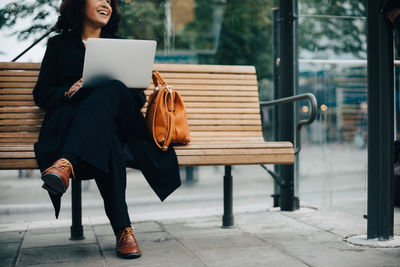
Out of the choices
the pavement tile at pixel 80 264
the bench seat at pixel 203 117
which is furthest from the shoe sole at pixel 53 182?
the pavement tile at pixel 80 264

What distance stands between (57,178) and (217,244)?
114 cm

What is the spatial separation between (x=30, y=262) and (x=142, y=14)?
2.70 m

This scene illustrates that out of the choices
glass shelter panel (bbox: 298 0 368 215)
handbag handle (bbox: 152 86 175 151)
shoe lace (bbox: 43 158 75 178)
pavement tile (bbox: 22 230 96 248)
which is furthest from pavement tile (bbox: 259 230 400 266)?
glass shelter panel (bbox: 298 0 368 215)

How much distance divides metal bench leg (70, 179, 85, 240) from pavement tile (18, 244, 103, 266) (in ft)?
0.59

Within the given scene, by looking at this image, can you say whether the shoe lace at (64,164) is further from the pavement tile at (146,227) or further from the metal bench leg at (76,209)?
the pavement tile at (146,227)

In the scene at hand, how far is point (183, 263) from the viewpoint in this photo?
2678 mm

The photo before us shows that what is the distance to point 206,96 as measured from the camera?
374 cm

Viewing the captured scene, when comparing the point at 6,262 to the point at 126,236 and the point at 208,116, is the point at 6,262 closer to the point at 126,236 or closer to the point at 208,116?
the point at 126,236

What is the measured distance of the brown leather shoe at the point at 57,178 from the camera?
2373 millimetres

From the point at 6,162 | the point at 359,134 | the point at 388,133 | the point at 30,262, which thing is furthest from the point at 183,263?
the point at 359,134

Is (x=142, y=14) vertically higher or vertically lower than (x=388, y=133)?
higher

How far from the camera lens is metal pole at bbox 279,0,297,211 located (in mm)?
4199

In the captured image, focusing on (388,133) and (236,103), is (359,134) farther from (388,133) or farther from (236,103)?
(388,133)

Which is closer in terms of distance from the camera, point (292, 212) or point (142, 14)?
point (292, 212)
